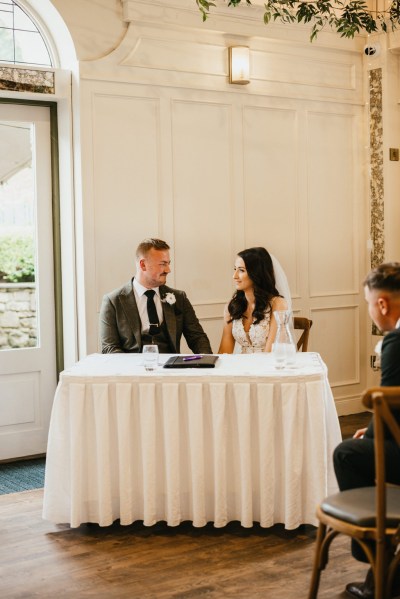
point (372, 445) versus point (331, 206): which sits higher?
point (331, 206)

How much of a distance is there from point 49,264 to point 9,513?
1941 mm

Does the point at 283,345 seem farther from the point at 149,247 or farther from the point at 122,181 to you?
the point at 122,181

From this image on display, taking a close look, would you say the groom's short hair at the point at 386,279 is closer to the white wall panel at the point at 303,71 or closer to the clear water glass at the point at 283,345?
the clear water glass at the point at 283,345

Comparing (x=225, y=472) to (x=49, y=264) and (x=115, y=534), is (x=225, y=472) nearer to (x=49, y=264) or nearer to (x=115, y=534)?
(x=115, y=534)

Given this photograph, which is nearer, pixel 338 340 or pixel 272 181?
pixel 272 181

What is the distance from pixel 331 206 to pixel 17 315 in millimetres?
2779

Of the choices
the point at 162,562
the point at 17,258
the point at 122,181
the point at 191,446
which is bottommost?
the point at 162,562

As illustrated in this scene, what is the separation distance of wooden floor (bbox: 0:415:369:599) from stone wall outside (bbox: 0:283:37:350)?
5.33 feet

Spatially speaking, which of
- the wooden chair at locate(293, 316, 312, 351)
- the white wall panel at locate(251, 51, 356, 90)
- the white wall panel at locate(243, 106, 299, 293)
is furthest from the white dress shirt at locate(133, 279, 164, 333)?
the white wall panel at locate(251, 51, 356, 90)

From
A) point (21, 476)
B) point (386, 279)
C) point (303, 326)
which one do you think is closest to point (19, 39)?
point (303, 326)

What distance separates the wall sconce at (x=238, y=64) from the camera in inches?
244

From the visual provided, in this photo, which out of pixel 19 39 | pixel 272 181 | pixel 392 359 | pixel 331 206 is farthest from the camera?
pixel 331 206

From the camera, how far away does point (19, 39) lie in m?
5.62

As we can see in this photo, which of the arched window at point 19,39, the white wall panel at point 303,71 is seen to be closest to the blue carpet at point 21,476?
the arched window at point 19,39
